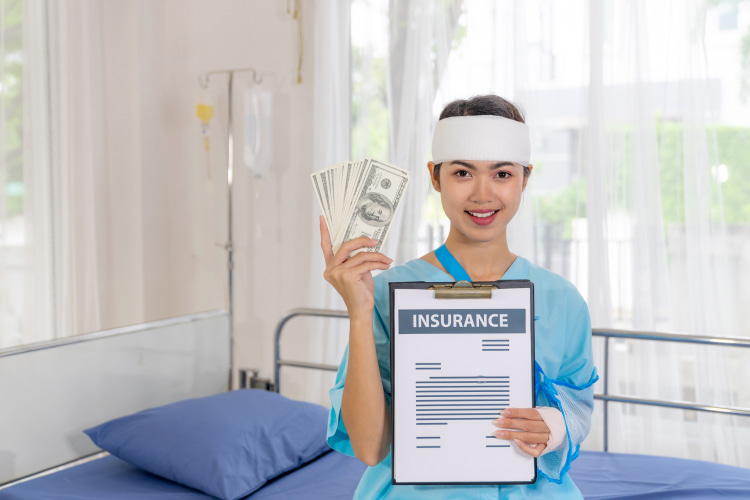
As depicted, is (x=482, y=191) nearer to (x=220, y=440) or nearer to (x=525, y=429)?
(x=525, y=429)

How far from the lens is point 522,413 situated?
3.61 ft

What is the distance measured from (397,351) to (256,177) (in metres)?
2.91

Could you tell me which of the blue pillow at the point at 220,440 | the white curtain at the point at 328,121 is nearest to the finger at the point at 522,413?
the blue pillow at the point at 220,440

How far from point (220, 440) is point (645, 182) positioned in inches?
81.1

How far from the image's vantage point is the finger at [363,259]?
1069 millimetres

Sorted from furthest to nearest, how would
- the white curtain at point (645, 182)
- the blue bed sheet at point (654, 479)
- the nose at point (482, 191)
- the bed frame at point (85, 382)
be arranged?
the white curtain at point (645, 182), the bed frame at point (85, 382), the blue bed sheet at point (654, 479), the nose at point (482, 191)

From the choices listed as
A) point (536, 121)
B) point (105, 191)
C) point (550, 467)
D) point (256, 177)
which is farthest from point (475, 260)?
point (105, 191)

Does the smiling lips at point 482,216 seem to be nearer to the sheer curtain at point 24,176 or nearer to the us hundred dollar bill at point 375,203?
the us hundred dollar bill at point 375,203

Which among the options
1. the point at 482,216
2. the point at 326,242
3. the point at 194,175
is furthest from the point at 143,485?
the point at 194,175

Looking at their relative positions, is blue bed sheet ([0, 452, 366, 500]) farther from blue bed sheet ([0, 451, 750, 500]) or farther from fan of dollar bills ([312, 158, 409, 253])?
fan of dollar bills ([312, 158, 409, 253])

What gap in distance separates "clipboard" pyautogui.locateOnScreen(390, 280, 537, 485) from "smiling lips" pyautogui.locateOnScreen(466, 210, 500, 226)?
127mm

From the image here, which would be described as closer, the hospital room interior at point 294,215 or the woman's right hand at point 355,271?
the woman's right hand at point 355,271

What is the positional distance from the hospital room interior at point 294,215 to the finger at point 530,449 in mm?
994

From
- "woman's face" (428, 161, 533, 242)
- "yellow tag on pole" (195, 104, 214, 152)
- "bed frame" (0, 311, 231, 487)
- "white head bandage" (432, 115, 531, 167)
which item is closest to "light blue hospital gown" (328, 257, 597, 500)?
"woman's face" (428, 161, 533, 242)
